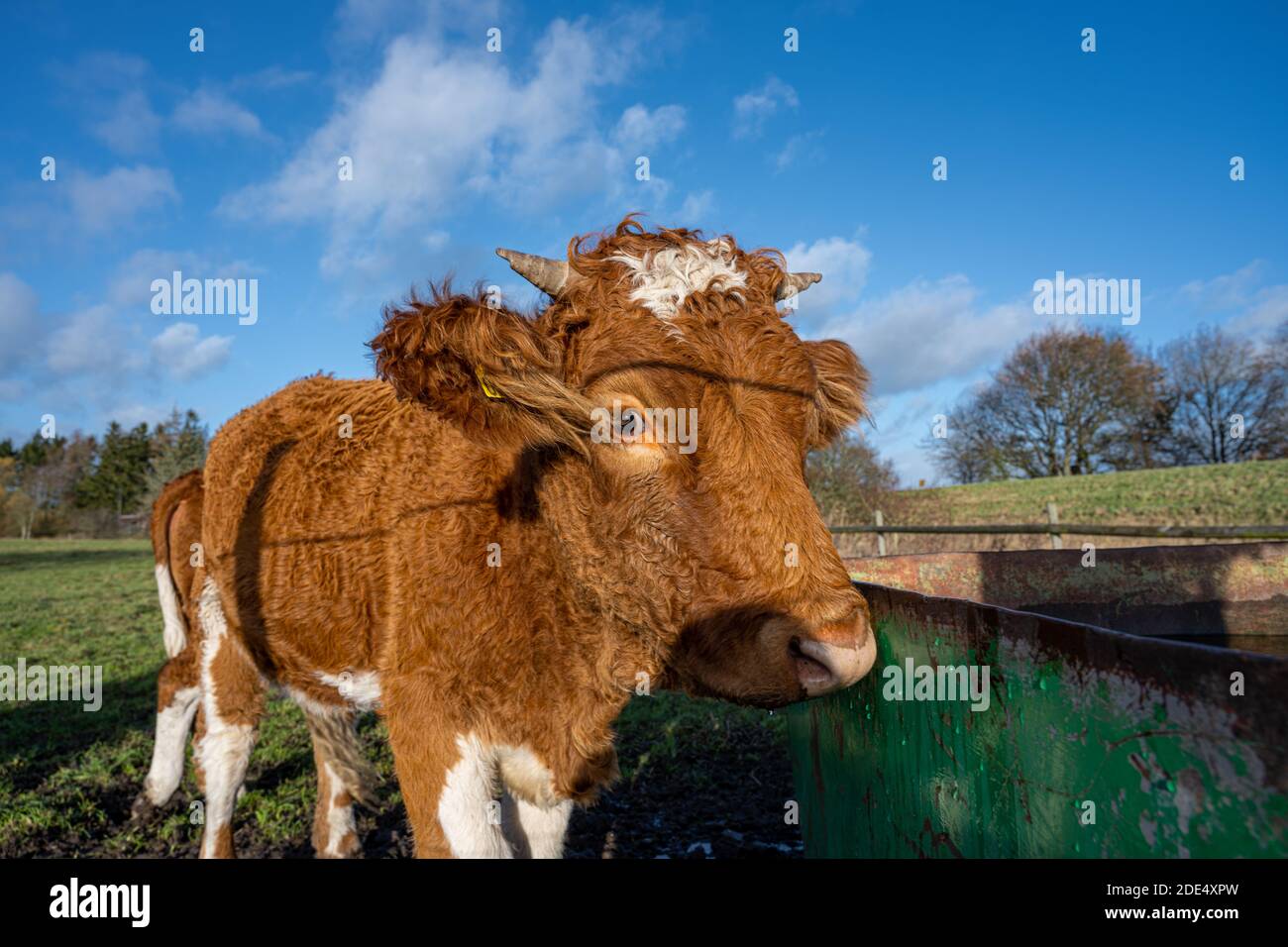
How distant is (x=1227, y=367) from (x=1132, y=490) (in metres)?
17.5

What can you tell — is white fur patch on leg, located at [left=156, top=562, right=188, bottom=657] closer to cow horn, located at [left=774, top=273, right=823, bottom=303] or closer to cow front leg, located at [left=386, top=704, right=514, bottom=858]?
cow front leg, located at [left=386, top=704, right=514, bottom=858]

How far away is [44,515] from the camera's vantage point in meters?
56.5

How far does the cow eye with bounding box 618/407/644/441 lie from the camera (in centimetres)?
238

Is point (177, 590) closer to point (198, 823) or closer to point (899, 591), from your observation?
point (198, 823)

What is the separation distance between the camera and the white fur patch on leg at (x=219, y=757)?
4074 mm

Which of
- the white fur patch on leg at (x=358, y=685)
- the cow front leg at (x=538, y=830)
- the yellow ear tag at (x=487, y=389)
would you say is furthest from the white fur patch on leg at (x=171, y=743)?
the yellow ear tag at (x=487, y=389)

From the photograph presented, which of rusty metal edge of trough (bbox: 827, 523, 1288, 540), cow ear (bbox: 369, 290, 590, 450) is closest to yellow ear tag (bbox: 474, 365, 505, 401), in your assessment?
cow ear (bbox: 369, 290, 590, 450)

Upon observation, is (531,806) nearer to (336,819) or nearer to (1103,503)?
(336,819)

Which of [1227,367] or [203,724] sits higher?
[1227,367]

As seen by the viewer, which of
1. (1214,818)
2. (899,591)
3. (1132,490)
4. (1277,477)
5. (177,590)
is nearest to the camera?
(1214,818)

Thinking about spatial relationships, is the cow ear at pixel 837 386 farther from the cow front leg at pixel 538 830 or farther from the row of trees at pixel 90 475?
the row of trees at pixel 90 475

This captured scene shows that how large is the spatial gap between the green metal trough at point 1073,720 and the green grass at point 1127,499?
16.8m

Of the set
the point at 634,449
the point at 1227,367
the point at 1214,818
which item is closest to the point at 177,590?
the point at 634,449

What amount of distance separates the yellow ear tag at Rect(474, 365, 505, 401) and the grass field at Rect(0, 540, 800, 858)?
10.6 feet
